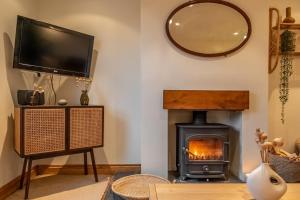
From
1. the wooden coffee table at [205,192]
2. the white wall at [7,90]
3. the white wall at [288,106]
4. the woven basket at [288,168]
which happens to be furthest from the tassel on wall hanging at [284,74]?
the white wall at [7,90]

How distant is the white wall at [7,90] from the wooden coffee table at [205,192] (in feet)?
5.66

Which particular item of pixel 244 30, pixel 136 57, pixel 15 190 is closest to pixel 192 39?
pixel 244 30

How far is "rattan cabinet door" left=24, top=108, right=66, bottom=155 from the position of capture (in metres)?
2.56

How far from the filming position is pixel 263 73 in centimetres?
314

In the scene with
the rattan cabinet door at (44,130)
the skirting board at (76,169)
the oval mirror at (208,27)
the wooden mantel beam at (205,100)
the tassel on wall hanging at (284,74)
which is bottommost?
the skirting board at (76,169)

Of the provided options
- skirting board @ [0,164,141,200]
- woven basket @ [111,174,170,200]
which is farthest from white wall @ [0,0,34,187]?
woven basket @ [111,174,170,200]

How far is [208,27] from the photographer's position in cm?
308

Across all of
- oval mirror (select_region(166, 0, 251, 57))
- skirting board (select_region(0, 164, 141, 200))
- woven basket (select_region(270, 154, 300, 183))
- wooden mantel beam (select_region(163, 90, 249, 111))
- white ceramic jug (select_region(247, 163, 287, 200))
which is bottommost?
skirting board (select_region(0, 164, 141, 200))

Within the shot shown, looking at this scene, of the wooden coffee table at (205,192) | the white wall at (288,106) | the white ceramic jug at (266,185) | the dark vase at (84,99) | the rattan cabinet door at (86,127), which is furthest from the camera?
the white wall at (288,106)

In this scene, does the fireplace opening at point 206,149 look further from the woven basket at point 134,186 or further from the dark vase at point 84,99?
the dark vase at point 84,99

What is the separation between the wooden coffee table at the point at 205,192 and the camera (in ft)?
5.28

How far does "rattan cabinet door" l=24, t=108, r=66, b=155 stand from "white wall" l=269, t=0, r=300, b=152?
2647mm

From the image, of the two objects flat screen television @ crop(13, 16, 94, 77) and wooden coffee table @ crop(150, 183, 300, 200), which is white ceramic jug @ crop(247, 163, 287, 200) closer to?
wooden coffee table @ crop(150, 183, 300, 200)

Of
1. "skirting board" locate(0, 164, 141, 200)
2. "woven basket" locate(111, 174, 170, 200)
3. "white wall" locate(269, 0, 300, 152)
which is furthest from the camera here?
"white wall" locate(269, 0, 300, 152)
